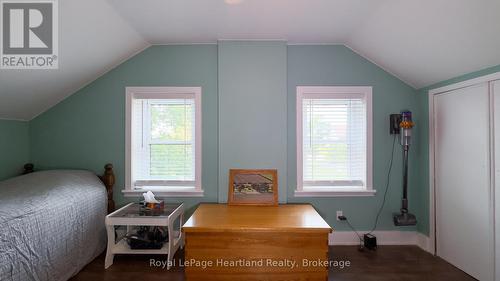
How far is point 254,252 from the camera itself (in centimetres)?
186

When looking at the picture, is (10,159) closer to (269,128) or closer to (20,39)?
(20,39)

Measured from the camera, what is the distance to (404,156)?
8.29ft

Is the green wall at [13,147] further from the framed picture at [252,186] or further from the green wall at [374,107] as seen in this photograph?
the green wall at [374,107]

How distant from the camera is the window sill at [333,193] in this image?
8.45ft

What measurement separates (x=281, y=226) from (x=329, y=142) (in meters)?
1.23

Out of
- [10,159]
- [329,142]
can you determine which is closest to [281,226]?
[329,142]

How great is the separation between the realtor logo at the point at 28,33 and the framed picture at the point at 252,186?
6.45 feet

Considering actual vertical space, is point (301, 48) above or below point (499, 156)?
above

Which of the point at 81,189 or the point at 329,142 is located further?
Result: the point at 329,142

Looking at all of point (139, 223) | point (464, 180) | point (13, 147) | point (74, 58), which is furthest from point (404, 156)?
point (13, 147)

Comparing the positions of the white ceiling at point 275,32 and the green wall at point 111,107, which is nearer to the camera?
the white ceiling at point 275,32

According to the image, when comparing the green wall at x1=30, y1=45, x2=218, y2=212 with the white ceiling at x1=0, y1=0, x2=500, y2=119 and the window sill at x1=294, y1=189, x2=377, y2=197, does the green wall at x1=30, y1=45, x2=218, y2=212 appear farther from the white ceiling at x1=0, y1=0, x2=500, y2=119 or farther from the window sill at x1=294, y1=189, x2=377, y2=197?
the window sill at x1=294, y1=189, x2=377, y2=197

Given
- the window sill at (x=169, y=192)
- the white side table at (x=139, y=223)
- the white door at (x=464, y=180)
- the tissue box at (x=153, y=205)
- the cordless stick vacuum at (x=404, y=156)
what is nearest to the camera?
the white door at (x=464, y=180)

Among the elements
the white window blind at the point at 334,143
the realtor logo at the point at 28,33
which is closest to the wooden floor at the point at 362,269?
the white window blind at the point at 334,143
